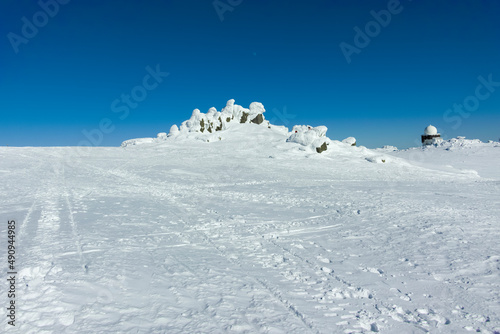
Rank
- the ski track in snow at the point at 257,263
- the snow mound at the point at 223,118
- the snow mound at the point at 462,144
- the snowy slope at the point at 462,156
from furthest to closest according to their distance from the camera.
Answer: the snow mound at the point at 462,144, the snow mound at the point at 223,118, the snowy slope at the point at 462,156, the ski track in snow at the point at 257,263

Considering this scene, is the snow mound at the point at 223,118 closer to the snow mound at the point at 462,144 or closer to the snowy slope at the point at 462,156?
the snowy slope at the point at 462,156

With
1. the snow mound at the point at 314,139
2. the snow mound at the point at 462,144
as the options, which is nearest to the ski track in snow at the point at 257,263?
the snow mound at the point at 314,139

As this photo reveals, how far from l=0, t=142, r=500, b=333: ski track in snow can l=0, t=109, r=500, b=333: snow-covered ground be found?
27 millimetres

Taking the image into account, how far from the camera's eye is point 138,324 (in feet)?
12.9

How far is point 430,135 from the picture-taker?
6331cm

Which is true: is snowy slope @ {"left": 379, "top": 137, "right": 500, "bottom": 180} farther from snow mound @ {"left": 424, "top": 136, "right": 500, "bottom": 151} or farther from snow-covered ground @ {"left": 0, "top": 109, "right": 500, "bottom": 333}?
snow-covered ground @ {"left": 0, "top": 109, "right": 500, "bottom": 333}

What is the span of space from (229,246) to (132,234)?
2687 mm

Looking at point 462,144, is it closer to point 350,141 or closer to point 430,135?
point 430,135

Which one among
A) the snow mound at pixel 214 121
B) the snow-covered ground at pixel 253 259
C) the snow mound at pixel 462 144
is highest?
the snow mound at pixel 214 121

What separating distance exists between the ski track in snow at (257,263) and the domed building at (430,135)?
54627 millimetres

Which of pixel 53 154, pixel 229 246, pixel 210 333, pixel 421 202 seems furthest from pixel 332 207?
pixel 53 154

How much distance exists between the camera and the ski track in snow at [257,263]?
409cm

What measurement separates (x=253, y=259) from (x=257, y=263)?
8.9 inches

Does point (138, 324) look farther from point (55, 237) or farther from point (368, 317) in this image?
point (55, 237)
